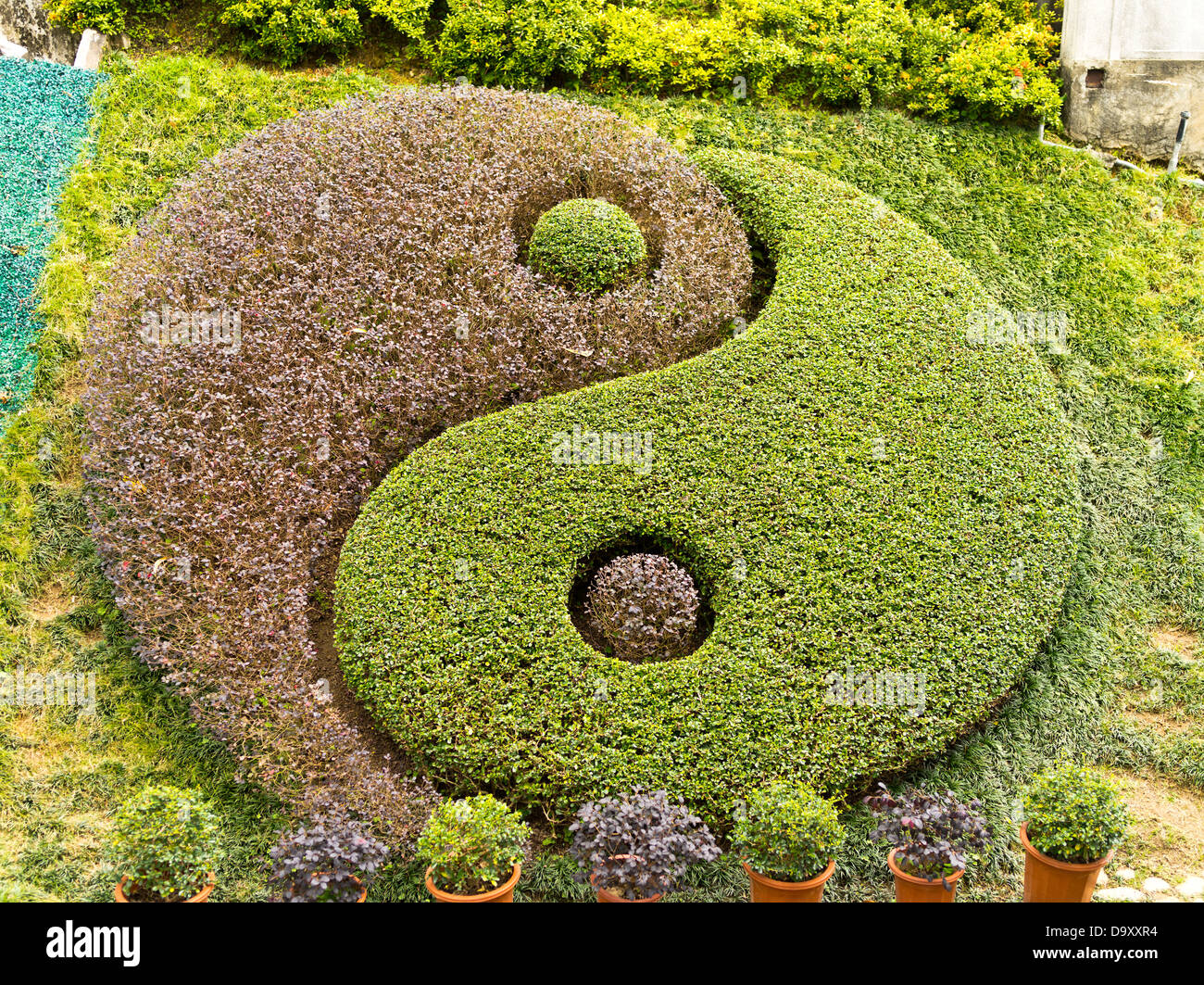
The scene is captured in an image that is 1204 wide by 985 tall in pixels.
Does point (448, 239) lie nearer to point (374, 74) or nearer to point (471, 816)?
point (374, 74)

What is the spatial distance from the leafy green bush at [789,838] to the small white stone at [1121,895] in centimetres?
208

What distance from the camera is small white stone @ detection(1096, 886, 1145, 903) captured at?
671cm

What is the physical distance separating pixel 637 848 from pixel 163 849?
107 inches

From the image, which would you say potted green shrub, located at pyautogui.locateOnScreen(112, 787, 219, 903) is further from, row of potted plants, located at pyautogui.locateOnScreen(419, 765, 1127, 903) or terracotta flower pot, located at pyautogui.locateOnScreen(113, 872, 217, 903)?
row of potted plants, located at pyautogui.locateOnScreen(419, 765, 1127, 903)

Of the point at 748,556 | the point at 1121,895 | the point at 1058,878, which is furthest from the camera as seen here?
the point at 748,556

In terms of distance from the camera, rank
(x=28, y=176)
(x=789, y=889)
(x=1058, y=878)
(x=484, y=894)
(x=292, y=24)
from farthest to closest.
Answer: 1. (x=292, y=24)
2. (x=28, y=176)
3. (x=1058, y=878)
4. (x=789, y=889)
5. (x=484, y=894)

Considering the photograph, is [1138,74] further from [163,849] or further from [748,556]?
[163,849]

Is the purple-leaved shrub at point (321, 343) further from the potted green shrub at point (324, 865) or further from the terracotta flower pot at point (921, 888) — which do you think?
the terracotta flower pot at point (921, 888)

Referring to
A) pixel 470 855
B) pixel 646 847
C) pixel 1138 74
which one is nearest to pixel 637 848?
pixel 646 847

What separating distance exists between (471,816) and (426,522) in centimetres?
253

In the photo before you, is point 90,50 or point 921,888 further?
point 90,50

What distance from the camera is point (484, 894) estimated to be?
592 cm

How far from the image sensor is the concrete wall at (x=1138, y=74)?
1193cm

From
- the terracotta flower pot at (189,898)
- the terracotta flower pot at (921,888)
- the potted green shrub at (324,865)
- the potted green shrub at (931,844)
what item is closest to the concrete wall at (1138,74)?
the potted green shrub at (931,844)
